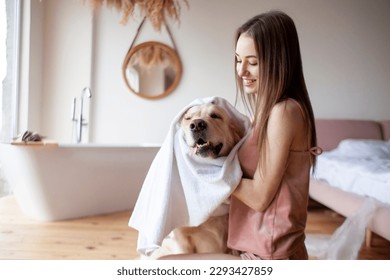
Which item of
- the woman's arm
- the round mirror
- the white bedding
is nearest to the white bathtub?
the round mirror

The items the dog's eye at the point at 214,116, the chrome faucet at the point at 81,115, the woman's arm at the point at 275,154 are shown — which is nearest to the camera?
the woman's arm at the point at 275,154

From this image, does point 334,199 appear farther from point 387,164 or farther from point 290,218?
point 290,218

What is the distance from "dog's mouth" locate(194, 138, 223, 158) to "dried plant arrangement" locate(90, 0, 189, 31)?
1.34 feet

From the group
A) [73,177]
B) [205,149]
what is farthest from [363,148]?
[73,177]

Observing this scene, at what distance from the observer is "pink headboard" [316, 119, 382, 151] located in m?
0.86

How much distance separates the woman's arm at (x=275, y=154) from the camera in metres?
0.48

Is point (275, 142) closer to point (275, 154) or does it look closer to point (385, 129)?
point (275, 154)

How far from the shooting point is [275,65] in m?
0.50

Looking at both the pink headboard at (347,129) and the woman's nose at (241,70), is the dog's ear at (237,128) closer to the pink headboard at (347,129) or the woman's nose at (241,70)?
the woman's nose at (241,70)

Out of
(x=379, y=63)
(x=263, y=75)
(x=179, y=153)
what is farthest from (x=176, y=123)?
(x=379, y=63)

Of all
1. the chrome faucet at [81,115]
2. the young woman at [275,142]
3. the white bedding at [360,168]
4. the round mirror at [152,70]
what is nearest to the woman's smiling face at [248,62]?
the young woman at [275,142]

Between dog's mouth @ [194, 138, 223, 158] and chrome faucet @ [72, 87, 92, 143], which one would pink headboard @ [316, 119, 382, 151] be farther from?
chrome faucet @ [72, 87, 92, 143]

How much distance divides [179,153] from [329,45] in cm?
52

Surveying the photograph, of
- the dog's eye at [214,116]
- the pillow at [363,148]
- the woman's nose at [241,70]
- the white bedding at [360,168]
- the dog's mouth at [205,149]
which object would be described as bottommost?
the white bedding at [360,168]
